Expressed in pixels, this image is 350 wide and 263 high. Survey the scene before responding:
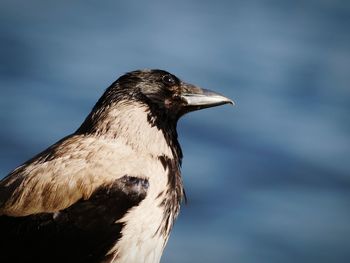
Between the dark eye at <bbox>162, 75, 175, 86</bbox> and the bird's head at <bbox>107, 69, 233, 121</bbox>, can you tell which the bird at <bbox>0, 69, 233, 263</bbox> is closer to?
the bird's head at <bbox>107, 69, 233, 121</bbox>

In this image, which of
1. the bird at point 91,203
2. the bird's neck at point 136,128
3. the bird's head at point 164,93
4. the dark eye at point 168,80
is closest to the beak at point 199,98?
the bird's head at point 164,93

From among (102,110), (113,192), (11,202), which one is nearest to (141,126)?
(102,110)

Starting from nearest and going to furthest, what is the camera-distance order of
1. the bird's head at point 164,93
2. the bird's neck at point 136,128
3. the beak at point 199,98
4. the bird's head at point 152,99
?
1. the bird's neck at point 136,128
2. the bird's head at point 152,99
3. the bird's head at point 164,93
4. the beak at point 199,98

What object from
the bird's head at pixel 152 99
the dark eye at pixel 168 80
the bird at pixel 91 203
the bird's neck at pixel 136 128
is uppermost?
the dark eye at pixel 168 80

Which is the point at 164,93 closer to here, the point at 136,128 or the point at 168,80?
the point at 168,80

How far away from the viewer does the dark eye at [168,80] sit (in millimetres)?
7223

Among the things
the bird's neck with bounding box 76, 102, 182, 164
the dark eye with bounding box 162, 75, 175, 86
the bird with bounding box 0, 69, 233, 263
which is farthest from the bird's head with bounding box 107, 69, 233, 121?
the bird with bounding box 0, 69, 233, 263

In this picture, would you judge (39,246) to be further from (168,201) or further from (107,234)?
(168,201)

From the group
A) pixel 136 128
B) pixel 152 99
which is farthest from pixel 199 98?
pixel 136 128

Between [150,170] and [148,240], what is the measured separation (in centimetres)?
54

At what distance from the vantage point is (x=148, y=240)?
6098 millimetres

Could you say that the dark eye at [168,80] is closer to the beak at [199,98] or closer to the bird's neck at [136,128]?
the beak at [199,98]

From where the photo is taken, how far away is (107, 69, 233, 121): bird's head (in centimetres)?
701

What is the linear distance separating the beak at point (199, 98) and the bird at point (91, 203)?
0.79 m
